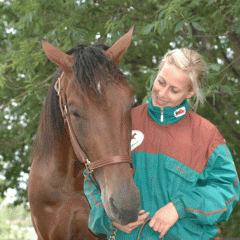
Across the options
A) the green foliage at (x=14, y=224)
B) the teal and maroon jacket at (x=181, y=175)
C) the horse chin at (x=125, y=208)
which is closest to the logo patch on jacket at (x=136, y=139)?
the teal and maroon jacket at (x=181, y=175)

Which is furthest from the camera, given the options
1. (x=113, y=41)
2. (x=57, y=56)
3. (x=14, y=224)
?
(x=14, y=224)

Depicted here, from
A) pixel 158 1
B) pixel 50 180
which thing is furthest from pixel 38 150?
pixel 158 1

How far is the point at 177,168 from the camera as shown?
153 centimetres

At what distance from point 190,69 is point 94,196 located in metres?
0.92

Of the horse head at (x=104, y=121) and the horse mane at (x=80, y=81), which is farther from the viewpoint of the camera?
the horse mane at (x=80, y=81)

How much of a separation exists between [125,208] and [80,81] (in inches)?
29.2

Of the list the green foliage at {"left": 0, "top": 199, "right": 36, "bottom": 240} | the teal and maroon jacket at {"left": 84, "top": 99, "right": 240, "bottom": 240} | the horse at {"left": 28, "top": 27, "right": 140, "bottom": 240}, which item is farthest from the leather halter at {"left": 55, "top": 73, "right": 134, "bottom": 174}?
the green foliage at {"left": 0, "top": 199, "right": 36, "bottom": 240}

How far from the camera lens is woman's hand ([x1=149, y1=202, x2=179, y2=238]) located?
1.38 m

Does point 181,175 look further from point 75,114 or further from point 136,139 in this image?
point 75,114

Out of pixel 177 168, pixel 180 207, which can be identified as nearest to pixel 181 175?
pixel 177 168

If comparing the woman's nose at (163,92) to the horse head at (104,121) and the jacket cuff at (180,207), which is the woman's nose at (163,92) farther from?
the jacket cuff at (180,207)

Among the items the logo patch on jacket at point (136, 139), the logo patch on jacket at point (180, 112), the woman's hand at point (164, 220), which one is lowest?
the woman's hand at point (164, 220)

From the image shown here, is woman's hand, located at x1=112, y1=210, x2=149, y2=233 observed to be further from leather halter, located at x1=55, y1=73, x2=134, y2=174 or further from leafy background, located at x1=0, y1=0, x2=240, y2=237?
leafy background, located at x1=0, y1=0, x2=240, y2=237

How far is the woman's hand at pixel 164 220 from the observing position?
1.38 metres
